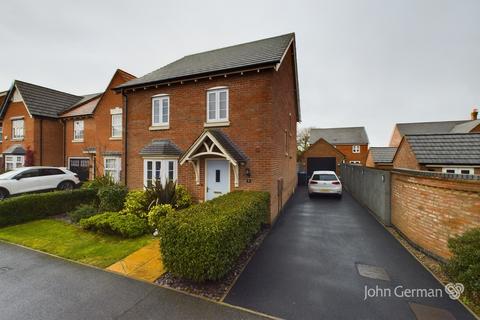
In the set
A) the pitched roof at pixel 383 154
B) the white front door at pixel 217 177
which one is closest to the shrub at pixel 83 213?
the white front door at pixel 217 177

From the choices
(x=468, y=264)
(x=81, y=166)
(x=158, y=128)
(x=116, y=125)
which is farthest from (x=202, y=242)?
(x=81, y=166)

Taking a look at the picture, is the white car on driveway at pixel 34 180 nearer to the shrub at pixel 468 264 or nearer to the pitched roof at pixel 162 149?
the pitched roof at pixel 162 149

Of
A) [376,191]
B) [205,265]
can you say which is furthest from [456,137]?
[205,265]

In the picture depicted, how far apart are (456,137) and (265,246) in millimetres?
13338

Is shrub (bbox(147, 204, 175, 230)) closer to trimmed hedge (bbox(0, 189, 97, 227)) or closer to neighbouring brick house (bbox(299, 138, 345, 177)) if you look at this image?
trimmed hedge (bbox(0, 189, 97, 227))

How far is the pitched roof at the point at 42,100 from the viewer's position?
59.7 ft

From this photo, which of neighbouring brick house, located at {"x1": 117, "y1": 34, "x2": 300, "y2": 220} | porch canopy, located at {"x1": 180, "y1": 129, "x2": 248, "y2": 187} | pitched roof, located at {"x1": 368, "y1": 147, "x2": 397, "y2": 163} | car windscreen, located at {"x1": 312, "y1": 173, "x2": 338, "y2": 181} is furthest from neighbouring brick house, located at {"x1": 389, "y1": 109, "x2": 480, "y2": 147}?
porch canopy, located at {"x1": 180, "y1": 129, "x2": 248, "y2": 187}

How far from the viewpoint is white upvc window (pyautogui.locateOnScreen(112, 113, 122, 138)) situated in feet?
50.2

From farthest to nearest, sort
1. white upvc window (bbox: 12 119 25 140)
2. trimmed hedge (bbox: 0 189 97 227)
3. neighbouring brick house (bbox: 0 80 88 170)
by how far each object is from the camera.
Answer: white upvc window (bbox: 12 119 25 140) → neighbouring brick house (bbox: 0 80 88 170) → trimmed hedge (bbox: 0 189 97 227)

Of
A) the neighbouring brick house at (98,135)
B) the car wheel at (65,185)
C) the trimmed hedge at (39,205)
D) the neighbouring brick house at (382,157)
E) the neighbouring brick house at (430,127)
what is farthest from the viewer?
the neighbouring brick house at (430,127)

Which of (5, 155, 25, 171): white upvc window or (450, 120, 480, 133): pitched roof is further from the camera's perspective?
(450, 120, 480, 133): pitched roof

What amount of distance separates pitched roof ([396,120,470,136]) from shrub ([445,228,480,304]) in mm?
46712

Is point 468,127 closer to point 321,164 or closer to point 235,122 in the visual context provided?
point 321,164

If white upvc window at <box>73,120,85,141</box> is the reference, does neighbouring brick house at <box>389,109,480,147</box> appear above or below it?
above
